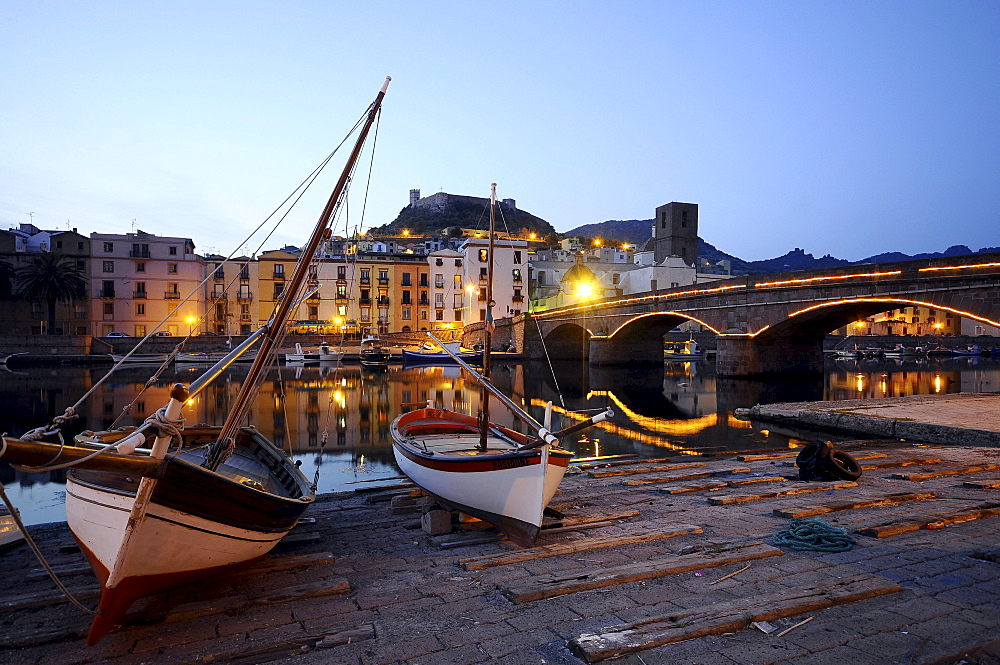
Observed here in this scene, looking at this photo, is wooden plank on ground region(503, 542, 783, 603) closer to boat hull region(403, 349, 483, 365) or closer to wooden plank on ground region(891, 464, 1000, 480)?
wooden plank on ground region(891, 464, 1000, 480)

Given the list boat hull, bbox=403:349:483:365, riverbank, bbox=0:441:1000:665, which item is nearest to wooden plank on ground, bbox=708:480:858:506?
riverbank, bbox=0:441:1000:665

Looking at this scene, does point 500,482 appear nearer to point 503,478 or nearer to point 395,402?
point 503,478

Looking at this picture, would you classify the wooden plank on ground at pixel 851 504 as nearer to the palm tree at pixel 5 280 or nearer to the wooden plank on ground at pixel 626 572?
the wooden plank on ground at pixel 626 572

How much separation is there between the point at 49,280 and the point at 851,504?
73.9 meters

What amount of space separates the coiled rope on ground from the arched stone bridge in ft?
87.5

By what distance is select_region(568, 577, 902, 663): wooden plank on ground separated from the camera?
488 centimetres

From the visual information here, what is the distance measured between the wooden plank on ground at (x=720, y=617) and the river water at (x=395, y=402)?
20.6 ft

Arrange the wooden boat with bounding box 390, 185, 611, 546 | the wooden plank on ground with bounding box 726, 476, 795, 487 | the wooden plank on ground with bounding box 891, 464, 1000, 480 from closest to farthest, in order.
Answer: the wooden boat with bounding box 390, 185, 611, 546
the wooden plank on ground with bounding box 726, 476, 795, 487
the wooden plank on ground with bounding box 891, 464, 1000, 480

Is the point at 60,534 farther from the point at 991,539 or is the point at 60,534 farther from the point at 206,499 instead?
the point at 991,539

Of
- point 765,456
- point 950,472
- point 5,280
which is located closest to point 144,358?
point 5,280

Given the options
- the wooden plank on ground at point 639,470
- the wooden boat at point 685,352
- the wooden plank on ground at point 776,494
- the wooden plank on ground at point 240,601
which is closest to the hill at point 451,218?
the wooden boat at point 685,352

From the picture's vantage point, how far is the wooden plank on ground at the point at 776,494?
9.67 m

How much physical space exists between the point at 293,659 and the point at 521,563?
2.87 meters

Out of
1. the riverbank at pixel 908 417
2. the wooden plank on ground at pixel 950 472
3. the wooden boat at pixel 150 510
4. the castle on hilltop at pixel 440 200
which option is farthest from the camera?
the castle on hilltop at pixel 440 200
